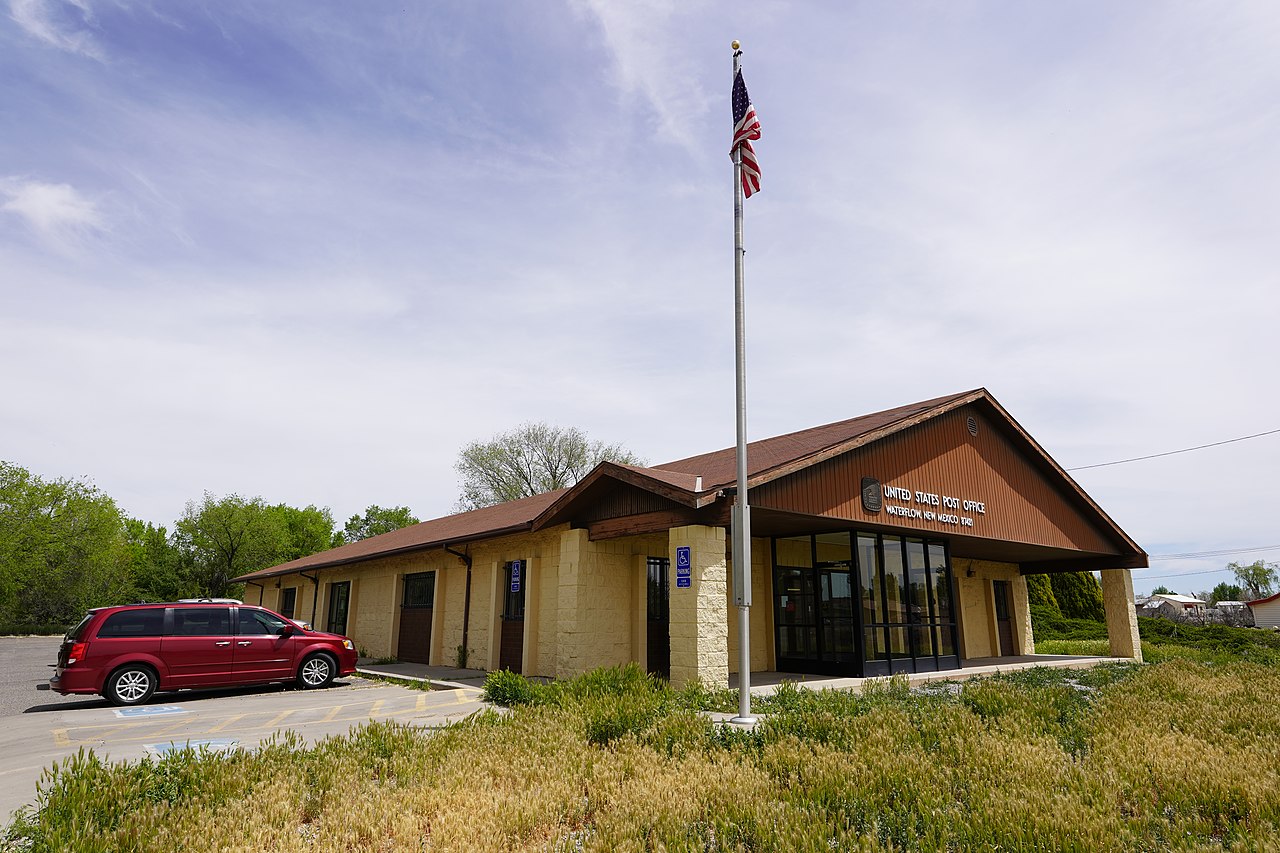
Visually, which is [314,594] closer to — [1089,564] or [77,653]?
[77,653]

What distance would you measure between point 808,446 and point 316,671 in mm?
10119

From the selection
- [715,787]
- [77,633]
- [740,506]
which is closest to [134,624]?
[77,633]

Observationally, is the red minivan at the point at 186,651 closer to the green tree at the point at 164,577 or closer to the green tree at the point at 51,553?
the green tree at the point at 51,553

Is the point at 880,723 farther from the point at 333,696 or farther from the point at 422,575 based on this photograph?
the point at 422,575

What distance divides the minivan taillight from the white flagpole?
10.3 meters

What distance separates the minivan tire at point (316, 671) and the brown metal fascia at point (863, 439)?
901 cm

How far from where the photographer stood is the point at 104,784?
5258 millimetres

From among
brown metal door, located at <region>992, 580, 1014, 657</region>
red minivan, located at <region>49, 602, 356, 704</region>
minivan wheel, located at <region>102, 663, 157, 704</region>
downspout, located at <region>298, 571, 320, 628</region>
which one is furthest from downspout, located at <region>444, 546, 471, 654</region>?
brown metal door, located at <region>992, 580, 1014, 657</region>

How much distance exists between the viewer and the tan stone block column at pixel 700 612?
11.1m

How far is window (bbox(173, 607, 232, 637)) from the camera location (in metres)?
13.1

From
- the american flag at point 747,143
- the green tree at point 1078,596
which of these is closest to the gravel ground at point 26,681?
the american flag at point 747,143

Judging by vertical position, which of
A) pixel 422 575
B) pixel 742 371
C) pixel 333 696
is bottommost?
pixel 333 696

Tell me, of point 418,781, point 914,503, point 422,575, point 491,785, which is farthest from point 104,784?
point 422,575

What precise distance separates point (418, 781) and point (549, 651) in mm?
9199
